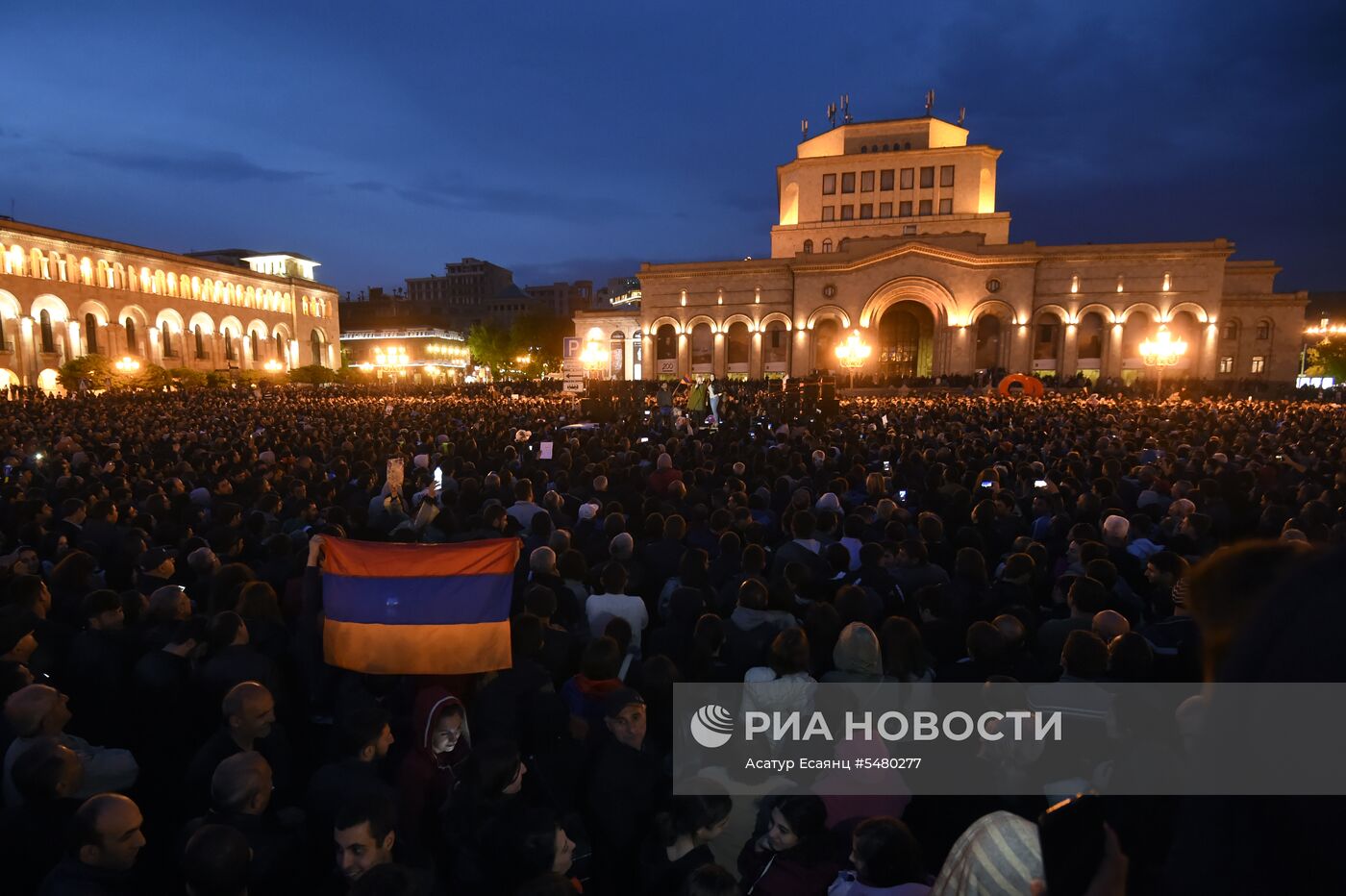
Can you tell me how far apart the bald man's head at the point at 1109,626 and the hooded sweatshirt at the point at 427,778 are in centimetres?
405

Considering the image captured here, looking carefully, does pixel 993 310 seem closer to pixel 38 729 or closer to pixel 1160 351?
pixel 1160 351

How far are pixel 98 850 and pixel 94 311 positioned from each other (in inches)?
2533

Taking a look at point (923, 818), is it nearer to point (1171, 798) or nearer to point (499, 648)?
point (1171, 798)

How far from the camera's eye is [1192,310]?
43656 mm

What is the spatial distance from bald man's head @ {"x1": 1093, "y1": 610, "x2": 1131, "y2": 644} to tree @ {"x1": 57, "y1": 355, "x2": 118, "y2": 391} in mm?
49059

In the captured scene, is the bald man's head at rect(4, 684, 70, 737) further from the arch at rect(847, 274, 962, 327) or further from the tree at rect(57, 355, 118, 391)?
the arch at rect(847, 274, 962, 327)

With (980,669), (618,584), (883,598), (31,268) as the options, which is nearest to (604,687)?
(618,584)

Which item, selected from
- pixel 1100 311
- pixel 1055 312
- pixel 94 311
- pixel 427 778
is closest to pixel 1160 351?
pixel 1055 312

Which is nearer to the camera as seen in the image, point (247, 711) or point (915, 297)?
point (247, 711)

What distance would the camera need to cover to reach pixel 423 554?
518 cm

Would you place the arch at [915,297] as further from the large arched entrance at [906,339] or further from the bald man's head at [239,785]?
the bald man's head at [239,785]

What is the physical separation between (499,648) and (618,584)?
1.19 meters

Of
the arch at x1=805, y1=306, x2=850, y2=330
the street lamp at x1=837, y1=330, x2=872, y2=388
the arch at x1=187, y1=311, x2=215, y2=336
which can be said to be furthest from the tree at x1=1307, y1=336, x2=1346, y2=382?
the arch at x1=187, y1=311, x2=215, y2=336

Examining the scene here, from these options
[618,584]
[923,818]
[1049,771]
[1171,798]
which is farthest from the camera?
[618,584]
